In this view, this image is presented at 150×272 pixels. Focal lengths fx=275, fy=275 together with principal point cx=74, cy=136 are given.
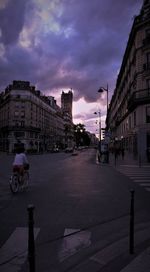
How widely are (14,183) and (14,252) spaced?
6.06 metres

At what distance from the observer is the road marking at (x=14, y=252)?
4.11 meters

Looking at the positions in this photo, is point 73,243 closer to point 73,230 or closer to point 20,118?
point 73,230

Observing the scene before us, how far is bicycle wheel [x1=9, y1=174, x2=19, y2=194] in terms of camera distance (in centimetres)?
1024

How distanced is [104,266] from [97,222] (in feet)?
7.83

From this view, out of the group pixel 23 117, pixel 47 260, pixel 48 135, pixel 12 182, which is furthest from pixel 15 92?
pixel 47 260

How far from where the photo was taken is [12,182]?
33.9 ft

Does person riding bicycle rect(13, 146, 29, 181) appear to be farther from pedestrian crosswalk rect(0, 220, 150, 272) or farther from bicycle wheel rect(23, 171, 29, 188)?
pedestrian crosswalk rect(0, 220, 150, 272)

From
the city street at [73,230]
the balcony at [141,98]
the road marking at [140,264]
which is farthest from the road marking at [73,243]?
the balcony at [141,98]

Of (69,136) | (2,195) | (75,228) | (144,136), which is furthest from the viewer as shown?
(69,136)

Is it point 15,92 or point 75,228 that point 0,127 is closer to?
point 15,92

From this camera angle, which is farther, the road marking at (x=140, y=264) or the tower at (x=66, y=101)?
the tower at (x=66, y=101)

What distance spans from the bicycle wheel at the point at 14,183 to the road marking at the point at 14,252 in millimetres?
4639

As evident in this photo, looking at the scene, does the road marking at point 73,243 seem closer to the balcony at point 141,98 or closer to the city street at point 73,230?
the city street at point 73,230

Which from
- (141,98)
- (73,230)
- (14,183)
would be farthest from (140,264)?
(141,98)
